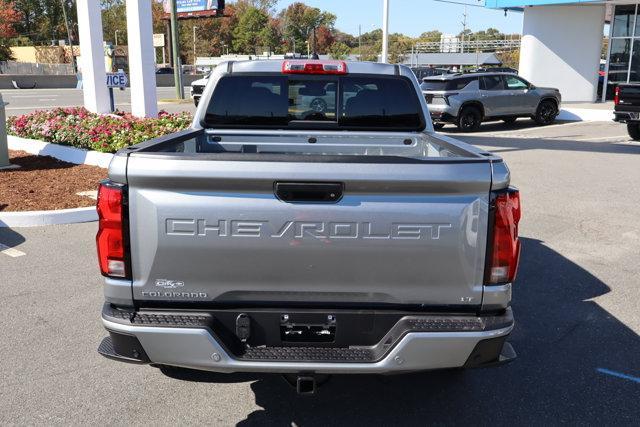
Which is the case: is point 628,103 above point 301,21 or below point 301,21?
below

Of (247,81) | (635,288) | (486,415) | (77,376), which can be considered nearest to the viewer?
(486,415)

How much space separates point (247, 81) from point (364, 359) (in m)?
2.55

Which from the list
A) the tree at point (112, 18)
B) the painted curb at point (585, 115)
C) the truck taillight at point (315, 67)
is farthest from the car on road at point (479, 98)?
the tree at point (112, 18)

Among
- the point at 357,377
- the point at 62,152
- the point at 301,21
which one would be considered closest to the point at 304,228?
the point at 357,377

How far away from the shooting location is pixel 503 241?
2.88 meters

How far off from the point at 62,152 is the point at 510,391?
10097 millimetres

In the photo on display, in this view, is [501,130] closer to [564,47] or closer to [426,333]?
[564,47]

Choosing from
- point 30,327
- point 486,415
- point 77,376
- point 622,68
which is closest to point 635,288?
point 486,415

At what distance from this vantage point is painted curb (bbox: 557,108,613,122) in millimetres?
22078

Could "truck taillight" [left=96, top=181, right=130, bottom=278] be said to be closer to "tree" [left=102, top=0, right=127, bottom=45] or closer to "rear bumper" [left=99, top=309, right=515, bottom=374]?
"rear bumper" [left=99, top=309, right=515, bottom=374]

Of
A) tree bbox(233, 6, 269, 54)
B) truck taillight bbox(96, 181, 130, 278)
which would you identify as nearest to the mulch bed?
truck taillight bbox(96, 181, 130, 278)

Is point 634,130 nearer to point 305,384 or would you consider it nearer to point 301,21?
point 305,384

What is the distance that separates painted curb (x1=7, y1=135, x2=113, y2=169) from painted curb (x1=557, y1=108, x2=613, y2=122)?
17652 millimetres

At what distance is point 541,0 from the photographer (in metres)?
25.4
